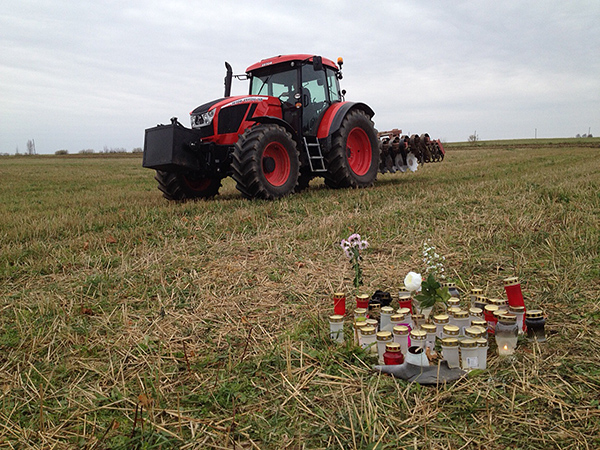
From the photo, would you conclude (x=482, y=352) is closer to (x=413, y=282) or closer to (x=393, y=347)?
(x=393, y=347)

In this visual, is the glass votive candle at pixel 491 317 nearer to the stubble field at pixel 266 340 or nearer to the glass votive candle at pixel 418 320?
the stubble field at pixel 266 340

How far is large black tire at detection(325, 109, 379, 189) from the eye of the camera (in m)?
7.90

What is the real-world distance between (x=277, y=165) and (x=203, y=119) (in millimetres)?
1407

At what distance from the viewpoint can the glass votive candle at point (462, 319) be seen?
2.07 metres

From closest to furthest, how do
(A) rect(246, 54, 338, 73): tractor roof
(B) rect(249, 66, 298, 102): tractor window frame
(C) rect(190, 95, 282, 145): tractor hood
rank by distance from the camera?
(C) rect(190, 95, 282, 145): tractor hood → (A) rect(246, 54, 338, 73): tractor roof → (B) rect(249, 66, 298, 102): tractor window frame

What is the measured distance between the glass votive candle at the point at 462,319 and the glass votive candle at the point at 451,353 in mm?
205

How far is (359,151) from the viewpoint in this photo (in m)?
9.08

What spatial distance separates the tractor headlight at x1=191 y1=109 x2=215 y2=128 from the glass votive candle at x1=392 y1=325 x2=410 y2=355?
18.8 feet

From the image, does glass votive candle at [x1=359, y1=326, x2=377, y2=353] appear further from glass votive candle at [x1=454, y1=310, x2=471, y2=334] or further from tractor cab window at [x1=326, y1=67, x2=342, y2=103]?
tractor cab window at [x1=326, y1=67, x2=342, y2=103]

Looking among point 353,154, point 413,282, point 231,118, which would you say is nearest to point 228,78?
point 231,118

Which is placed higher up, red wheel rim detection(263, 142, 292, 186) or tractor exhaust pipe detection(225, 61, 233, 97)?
tractor exhaust pipe detection(225, 61, 233, 97)

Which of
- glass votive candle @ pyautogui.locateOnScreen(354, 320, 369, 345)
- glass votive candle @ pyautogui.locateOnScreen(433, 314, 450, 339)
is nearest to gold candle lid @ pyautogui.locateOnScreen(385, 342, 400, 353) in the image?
glass votive candle @ pyautogui.locateOnScreen(354, 320, 369, 345)

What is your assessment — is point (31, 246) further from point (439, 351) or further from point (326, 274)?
point (439, 351)

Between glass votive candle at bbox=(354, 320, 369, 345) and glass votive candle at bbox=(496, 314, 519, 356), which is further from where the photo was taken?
glass votive candle at bbox=(354, 320, 369, 345)
